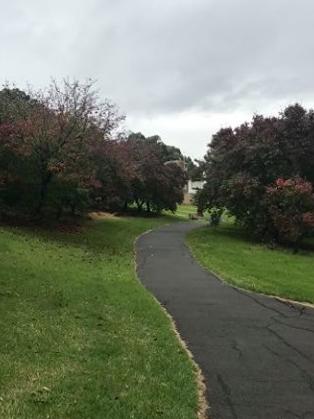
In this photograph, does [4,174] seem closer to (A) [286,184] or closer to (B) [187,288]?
(A) [286,184]

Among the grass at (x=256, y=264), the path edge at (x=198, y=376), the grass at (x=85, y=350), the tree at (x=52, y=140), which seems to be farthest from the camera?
the tree at (x=52, y=140)

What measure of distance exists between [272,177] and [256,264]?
401 inches

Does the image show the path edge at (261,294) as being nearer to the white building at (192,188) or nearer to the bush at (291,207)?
the bush at (291,207)

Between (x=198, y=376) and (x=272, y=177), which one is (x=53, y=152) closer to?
(x=272, y=177)

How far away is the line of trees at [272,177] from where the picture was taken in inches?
1112

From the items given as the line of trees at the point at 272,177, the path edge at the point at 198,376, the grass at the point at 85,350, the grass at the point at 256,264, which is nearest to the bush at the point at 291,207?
the line of trees at the point at 272,177

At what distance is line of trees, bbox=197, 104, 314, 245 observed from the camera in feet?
92.6

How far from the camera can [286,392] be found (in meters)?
7.29

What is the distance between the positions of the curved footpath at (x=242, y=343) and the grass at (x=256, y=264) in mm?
917

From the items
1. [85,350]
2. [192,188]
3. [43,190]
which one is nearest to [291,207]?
[43,190]

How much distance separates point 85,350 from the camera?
8.09 m

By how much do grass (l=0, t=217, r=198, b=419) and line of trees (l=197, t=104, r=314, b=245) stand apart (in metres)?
14.3

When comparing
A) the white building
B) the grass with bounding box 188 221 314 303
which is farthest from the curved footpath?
the white building

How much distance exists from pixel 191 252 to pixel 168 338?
13.6 m
